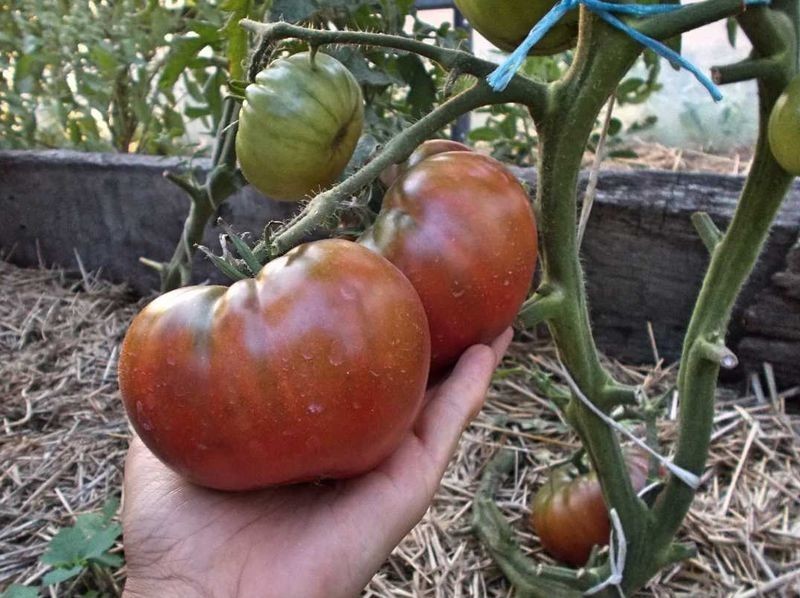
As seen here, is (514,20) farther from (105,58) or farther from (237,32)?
(105,58)

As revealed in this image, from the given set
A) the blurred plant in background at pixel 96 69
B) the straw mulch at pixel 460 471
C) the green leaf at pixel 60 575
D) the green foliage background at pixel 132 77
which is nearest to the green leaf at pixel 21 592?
the green leaf at pixel 60 575

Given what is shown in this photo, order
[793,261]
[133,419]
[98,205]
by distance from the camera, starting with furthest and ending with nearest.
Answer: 1. [98,205]
2. [793,261]
3. [133,419]

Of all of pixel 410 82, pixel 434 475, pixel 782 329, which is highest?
pixel 410 82

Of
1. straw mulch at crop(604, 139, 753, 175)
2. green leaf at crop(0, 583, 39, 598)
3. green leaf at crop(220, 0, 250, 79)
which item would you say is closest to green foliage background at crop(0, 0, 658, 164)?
straw mulch at crop(604, 139, 753, 175)

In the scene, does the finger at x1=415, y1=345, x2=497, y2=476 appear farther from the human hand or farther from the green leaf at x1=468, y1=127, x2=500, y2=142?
the green leaf at x1=468, y1=127, x2=500, y2=142

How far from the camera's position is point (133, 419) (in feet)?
2.23

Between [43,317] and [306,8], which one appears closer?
[306,8]

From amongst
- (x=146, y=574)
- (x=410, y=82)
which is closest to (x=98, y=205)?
(x=410, y=82)

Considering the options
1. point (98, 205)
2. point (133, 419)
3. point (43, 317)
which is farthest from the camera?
point (98, 205)

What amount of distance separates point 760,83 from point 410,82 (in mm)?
910

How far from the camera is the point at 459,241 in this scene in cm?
74

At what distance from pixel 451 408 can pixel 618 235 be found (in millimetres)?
1070

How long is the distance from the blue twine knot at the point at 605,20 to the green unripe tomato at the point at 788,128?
0.07 metres

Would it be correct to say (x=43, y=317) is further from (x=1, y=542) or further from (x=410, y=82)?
(x=410, y=82)
